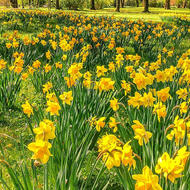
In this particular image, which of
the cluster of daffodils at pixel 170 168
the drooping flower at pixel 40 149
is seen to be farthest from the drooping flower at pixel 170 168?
the drooping flower at pixel 40 149

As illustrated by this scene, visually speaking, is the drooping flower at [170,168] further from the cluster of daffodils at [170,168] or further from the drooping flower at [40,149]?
the drooping flower at [40,149]

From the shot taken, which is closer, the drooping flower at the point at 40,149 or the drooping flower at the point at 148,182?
the drooping flower at the point at 148,182

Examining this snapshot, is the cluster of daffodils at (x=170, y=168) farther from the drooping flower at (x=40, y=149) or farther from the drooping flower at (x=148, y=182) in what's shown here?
the drooping flower at (x=40, y=149)

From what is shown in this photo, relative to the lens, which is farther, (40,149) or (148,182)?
(40,149)

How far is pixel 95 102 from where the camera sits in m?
2.58

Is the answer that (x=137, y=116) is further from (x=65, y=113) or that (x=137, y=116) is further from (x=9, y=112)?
(x=9, y=112)

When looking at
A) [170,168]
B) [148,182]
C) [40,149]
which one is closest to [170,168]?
[170,168]

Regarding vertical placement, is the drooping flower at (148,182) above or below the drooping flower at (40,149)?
below

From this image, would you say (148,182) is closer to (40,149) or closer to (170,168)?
(170,168)

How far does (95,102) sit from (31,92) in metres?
1.88

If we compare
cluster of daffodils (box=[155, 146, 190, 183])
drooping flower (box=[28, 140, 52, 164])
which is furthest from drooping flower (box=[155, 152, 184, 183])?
drooping flower (box=[28, 140, 52, 164])

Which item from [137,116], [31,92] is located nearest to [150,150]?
[137,116]

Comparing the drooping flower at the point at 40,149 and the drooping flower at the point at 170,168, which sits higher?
the drooping flower at the point at 40,149

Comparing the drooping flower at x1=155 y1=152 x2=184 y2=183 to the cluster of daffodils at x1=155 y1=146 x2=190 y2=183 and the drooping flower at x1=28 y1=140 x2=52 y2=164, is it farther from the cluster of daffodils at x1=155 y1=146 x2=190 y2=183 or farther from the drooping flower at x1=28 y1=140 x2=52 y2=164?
the drooping flower at x1=28 y1=140 x2=52 y2=164
